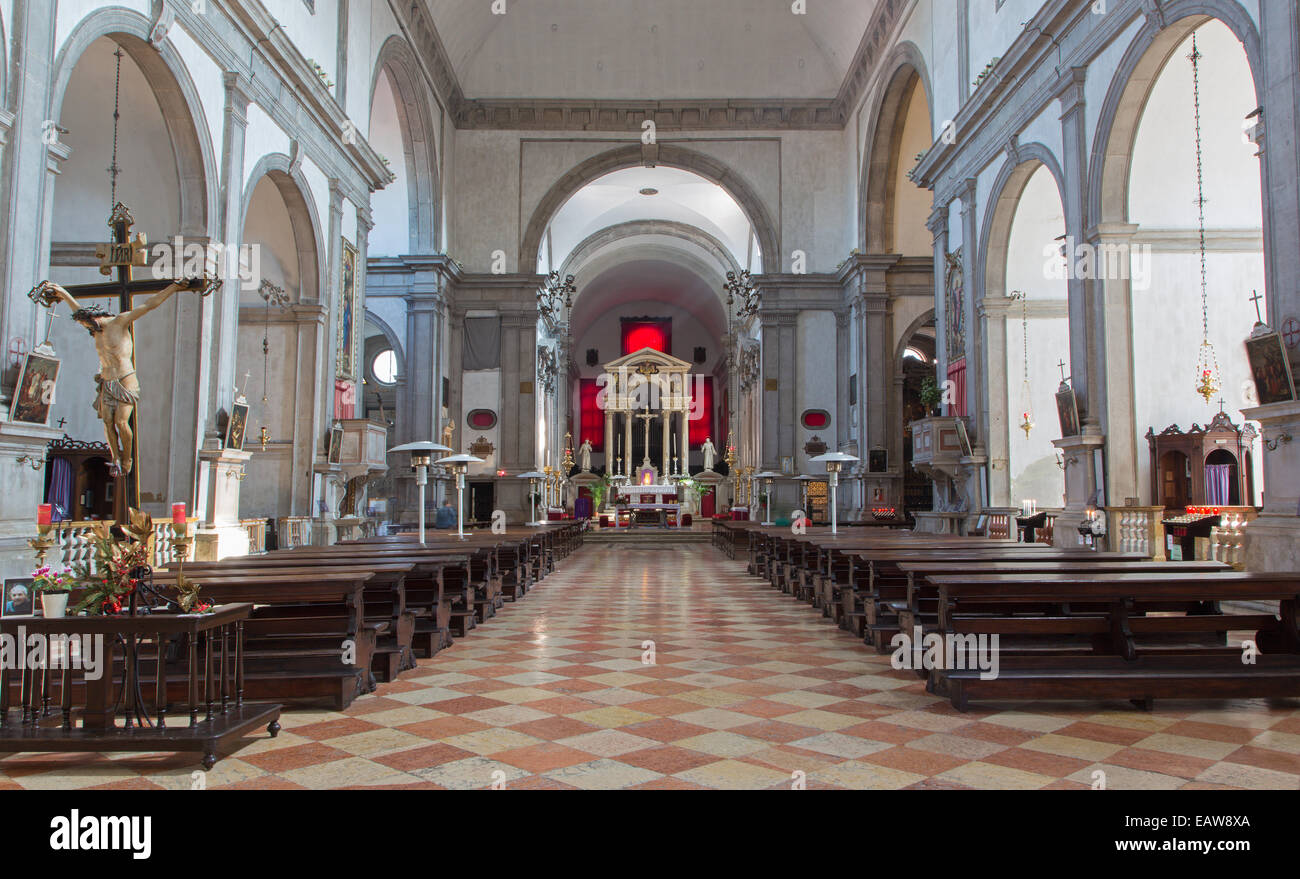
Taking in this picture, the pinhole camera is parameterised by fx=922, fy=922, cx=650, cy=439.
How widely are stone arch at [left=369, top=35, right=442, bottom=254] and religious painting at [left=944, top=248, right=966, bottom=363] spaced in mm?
11285

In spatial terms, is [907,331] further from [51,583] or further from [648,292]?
[648,292]

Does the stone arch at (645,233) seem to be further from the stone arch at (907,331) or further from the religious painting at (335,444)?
the religious painting at (335,444)

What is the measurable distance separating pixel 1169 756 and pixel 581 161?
21.8 m

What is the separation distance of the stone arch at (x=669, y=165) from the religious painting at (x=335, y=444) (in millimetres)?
10559

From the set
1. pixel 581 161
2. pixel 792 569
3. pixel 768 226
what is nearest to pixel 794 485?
pixel 768 226

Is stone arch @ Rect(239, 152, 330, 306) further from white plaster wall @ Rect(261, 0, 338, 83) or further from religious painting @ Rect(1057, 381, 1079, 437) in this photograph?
religious painting @ Rect(1057, 381, 1079, 437)

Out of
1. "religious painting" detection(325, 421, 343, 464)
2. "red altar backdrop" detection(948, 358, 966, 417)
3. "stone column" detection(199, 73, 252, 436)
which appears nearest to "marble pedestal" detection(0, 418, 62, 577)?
"stone column" detection(199, 73, 252, 436)

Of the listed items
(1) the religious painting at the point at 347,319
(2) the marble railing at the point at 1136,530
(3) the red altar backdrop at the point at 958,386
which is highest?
(1) the religious painting at the point at 347,319

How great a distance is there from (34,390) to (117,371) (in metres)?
1.17

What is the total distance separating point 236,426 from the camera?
10352mm

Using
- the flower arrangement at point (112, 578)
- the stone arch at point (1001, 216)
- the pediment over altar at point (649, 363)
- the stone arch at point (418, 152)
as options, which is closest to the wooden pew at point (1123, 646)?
the flower arrangement at point (112, 578)

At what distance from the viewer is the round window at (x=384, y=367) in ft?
92.2

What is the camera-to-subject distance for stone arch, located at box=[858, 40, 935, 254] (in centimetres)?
1923

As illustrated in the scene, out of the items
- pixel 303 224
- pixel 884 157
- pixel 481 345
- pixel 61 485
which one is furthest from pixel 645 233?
pixel 61 485
